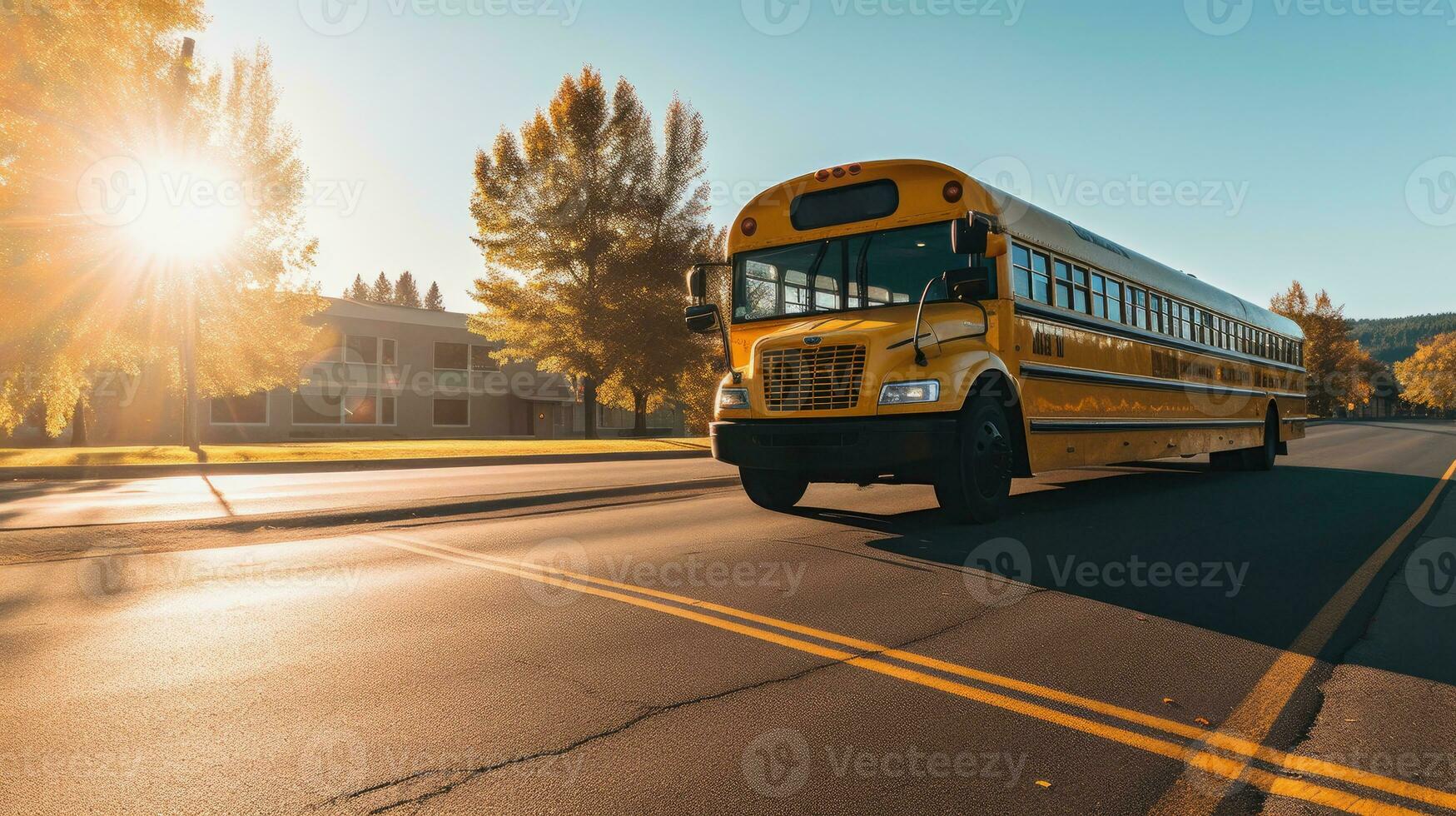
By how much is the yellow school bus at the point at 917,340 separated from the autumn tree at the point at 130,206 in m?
17.0

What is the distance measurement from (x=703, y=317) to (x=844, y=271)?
154 centimetres

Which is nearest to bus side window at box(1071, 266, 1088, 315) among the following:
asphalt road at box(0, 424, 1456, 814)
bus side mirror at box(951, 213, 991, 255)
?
bus side mirror at box(951, 213, 991, 255)

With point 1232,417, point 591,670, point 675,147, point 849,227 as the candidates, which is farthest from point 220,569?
point 675,147

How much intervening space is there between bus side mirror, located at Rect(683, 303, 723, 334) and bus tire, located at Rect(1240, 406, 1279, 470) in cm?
1150

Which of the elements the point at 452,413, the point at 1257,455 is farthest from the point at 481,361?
the point at 1257,455

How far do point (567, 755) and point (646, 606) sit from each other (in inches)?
81.7

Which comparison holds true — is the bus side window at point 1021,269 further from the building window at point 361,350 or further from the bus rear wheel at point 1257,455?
the building window at point 361,350

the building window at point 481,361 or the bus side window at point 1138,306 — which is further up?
the building window at point 481,361

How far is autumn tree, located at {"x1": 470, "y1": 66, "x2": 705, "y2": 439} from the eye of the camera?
32875 mm

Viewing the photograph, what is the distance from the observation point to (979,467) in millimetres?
7633

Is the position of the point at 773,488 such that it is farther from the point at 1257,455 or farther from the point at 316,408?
the point at 316,408

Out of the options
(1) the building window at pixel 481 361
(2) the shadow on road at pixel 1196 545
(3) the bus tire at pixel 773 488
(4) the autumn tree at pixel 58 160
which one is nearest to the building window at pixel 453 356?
(1) the building window at pixel 481 361

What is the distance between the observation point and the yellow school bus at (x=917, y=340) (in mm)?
7223

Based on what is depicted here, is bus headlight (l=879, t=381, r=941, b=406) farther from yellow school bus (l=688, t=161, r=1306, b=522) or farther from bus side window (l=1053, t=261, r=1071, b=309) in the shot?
bus side window (l=1053, t=261, r=1071, b=309)
